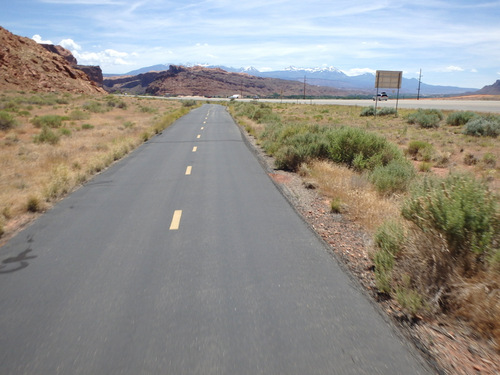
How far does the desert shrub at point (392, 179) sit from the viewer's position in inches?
396

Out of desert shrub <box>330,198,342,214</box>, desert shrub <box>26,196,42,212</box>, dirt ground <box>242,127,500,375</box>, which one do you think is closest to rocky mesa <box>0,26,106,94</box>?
desert shrub <box>26,196,42,212</box>

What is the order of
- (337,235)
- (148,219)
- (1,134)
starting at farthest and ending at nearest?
(1,134) → (148,219) → (337,235)

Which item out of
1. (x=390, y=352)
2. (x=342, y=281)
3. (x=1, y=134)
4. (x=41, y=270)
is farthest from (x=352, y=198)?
(x=1, y=134)

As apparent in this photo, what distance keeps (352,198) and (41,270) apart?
22.3 feet

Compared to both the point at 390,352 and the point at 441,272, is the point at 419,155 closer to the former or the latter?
the point at 441,272

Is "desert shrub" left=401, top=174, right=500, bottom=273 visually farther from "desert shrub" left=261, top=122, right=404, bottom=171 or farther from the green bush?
"desert shrub" left=261, top=122, right=404, bottom=171

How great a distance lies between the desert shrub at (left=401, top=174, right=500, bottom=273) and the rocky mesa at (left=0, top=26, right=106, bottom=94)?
79.9m

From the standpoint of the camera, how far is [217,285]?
5172 mm

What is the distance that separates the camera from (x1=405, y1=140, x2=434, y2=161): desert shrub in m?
17.1

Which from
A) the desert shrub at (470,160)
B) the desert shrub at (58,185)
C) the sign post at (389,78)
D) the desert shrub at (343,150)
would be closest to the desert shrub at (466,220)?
the desert shrub at (343,150)

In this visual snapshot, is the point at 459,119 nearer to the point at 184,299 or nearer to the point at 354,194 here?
the point at 354,194

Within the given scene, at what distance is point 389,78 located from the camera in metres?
46.1

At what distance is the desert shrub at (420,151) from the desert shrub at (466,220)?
42.6 ft

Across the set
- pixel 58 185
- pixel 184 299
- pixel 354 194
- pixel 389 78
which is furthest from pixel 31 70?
pixel 184 299
